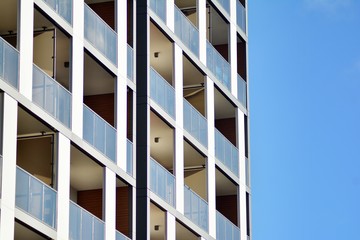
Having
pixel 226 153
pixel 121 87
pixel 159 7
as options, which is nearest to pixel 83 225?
pixel 121 87

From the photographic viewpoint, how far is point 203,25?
67562 millimetres

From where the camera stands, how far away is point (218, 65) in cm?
6912

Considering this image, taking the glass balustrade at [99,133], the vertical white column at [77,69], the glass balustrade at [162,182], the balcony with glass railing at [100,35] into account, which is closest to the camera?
the vertical white column at [77,69]

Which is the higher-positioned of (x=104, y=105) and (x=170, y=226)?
(x=104, y=105)

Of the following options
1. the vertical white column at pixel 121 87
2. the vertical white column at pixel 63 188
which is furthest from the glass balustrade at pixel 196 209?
the vertical white column at pixel 63 188

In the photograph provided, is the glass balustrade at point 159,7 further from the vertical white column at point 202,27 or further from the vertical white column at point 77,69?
the vertical white column at point 77,69

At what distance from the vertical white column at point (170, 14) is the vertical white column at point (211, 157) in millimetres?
4635

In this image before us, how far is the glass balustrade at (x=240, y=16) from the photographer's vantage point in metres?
73.3

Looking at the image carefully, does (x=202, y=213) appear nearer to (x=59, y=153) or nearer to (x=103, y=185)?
(x=103, y=185)

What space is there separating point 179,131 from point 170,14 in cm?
511

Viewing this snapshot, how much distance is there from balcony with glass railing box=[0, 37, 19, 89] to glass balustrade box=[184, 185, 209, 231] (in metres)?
17.5

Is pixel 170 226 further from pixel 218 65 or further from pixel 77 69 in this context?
pixel 218 65

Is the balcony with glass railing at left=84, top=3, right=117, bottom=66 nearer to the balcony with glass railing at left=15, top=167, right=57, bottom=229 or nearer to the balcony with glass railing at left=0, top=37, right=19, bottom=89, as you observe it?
the balcony with glass railing at left=0, top=37, right=19, bottom=89

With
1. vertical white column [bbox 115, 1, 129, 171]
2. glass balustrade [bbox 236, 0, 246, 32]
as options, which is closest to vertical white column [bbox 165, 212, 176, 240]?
vertical white column [bbox 115, 1, 129, 171]
